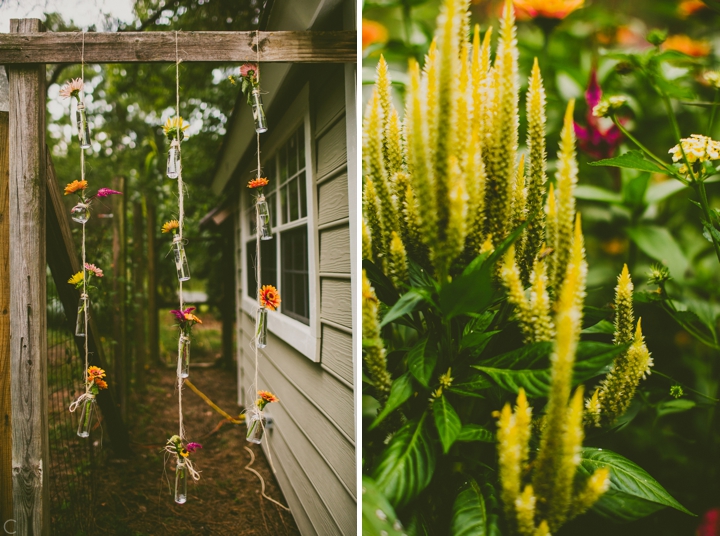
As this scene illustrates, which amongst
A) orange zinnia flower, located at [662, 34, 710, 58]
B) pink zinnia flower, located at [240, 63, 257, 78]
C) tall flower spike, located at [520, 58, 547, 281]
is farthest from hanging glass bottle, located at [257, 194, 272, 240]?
orange zinnia flower, located at [662, 34, 710, 58]

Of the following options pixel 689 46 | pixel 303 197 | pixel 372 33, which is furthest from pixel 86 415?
pixel 689 46

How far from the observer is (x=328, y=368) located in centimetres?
139

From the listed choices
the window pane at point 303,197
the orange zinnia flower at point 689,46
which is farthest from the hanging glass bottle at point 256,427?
the orange zinnia flower at point 689,46

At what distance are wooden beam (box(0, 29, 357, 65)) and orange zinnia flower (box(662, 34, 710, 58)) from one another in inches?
36.1

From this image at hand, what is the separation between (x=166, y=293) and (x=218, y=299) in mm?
718

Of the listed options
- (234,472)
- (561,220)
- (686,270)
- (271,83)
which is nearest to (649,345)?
(686,270)

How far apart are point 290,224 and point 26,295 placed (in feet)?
3.53

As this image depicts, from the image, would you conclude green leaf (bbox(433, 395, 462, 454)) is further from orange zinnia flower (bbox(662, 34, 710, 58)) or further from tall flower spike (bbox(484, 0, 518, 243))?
orange zinnia flower (bbox(662, 34, 710, 58))

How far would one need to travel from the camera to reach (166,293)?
5473 millimetres

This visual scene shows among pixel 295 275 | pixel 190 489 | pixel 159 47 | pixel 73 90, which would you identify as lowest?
pixel 190 489

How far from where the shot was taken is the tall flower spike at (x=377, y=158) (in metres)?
0.66

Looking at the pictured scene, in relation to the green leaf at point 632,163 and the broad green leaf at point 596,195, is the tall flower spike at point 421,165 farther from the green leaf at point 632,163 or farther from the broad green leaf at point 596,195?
the broad green leaf at point 596,195

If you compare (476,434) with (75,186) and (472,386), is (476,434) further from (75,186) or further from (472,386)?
(75,186)

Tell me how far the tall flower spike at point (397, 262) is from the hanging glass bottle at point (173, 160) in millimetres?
868
